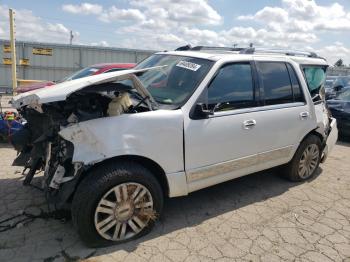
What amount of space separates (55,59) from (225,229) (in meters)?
16.3

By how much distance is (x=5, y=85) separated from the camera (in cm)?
1702

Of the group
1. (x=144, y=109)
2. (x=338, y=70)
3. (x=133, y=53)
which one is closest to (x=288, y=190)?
(x=144, y=109)

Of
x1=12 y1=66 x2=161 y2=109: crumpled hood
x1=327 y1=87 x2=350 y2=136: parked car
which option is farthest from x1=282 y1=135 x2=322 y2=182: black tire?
x1=327 y1=87 x2=350 y2=136: parked car

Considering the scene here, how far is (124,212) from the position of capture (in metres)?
3.24

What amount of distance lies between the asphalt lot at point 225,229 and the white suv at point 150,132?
1.00 feet

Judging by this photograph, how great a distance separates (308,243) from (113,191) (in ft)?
6.88

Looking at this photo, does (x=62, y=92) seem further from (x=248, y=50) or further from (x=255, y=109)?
(x=248, y=50)

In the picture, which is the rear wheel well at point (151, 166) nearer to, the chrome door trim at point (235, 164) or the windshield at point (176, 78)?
the chrome door trim at point (235, 164)

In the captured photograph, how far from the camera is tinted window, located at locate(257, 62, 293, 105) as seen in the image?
4.21 meters

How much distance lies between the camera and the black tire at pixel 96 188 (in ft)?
9.75

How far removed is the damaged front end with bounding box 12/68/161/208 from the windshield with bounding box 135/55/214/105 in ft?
0.93

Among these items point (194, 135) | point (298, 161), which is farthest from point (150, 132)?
point (298, 161)

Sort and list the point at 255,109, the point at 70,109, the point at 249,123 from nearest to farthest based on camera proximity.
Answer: the point at 70,109, the point at 249,123, the point at 255,109

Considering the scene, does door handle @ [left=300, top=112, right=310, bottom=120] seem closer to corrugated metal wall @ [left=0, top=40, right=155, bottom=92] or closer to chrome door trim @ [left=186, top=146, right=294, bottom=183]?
chrome door trim @ [left=186, top=146, right=294, bottom=183]
